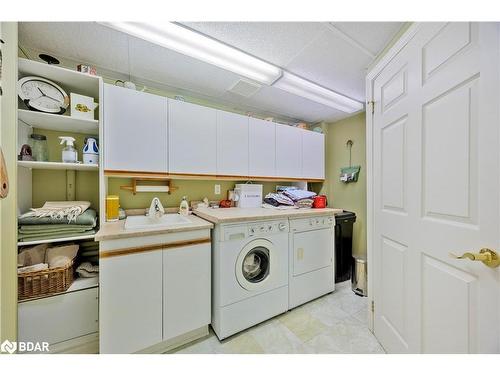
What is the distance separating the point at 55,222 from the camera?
1.27 meters

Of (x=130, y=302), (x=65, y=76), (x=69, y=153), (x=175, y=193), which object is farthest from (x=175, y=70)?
(x=130, y=302)

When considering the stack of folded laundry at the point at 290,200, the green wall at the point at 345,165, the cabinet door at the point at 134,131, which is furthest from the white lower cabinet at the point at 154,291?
the green wall at the point at 345,165

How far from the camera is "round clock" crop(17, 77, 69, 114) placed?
1278 millimetres

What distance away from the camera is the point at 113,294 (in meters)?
1.16

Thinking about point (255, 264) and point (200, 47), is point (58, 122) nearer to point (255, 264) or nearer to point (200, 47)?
point (200, 47)

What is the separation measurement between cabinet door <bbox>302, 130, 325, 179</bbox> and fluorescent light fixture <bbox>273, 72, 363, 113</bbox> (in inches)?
18.2

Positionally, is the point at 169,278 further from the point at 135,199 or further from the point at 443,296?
the point at 443,296

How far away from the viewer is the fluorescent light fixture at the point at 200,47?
122cm

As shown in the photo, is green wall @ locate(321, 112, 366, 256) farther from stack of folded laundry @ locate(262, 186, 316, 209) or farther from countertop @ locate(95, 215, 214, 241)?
countertop @ locate(95, 215, 214, 241)

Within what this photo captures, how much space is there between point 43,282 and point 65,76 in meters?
1.47

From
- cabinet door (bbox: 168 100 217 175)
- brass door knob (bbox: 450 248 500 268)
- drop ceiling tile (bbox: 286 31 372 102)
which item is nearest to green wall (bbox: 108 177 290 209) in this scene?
cabinet door (bbox: 168 100 217 175)
